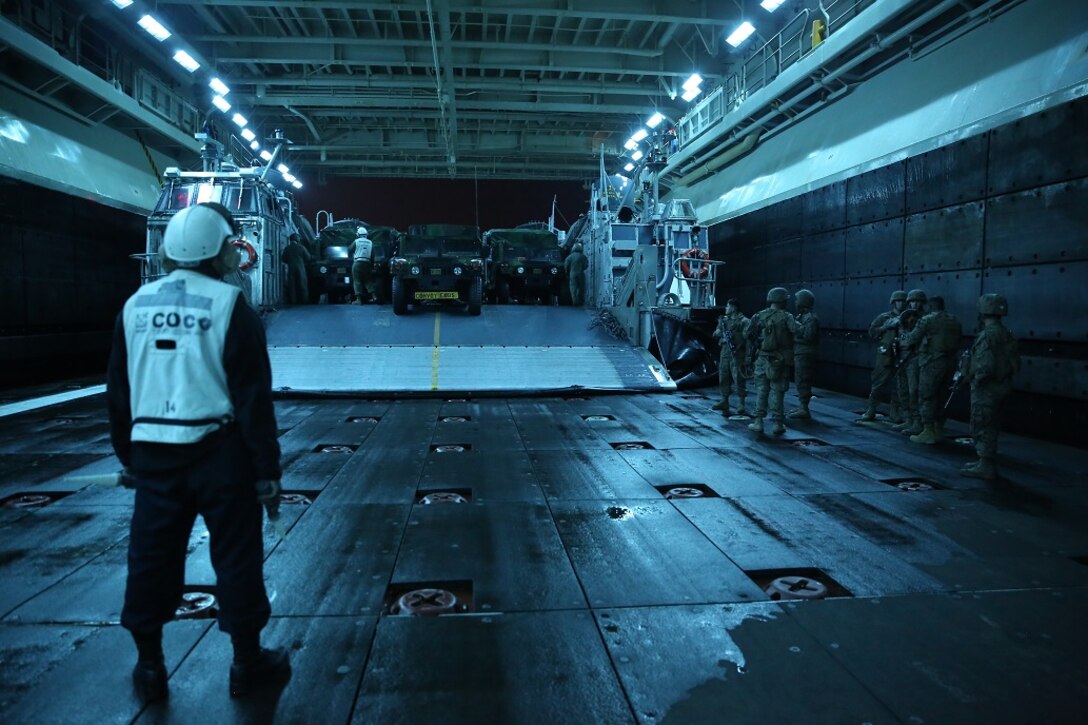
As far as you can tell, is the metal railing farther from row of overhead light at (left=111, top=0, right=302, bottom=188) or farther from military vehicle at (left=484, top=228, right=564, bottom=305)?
row of overhead light at (left=111, top=0, right=302, bottom=188)

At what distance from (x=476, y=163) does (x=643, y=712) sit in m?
27.0

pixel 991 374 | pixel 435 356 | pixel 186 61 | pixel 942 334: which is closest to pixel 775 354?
pixel 942 334

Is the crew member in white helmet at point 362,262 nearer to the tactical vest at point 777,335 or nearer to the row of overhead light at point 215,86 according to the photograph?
the row of overhead light at point 215,86

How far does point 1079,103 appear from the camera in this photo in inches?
273

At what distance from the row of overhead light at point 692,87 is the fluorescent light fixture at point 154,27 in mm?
12646

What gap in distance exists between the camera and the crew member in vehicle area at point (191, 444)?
239 centimetres

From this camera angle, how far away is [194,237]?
99.1 inches

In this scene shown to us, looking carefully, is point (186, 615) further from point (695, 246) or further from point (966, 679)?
point (695, 246)

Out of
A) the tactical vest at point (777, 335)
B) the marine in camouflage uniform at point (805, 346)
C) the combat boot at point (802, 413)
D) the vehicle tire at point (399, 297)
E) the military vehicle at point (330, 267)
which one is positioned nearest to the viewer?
the tactical vest at point (777, 335)

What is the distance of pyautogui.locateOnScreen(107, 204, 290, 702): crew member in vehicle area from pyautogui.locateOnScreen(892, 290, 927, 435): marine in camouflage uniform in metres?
7.12

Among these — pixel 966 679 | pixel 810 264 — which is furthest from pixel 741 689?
pixel 810 264

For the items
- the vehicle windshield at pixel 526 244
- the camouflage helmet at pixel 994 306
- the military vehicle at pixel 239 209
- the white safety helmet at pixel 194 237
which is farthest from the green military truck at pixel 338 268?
the white safety helmet at pixel 194 237

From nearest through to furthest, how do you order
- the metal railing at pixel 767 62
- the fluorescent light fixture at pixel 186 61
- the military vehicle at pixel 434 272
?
1. the metal railing at pixel 767 62
2. the military vehicle at pixel 434 272
3. the fluorescent light fixture at pixel 186 61

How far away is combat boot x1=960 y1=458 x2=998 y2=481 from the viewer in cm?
569
